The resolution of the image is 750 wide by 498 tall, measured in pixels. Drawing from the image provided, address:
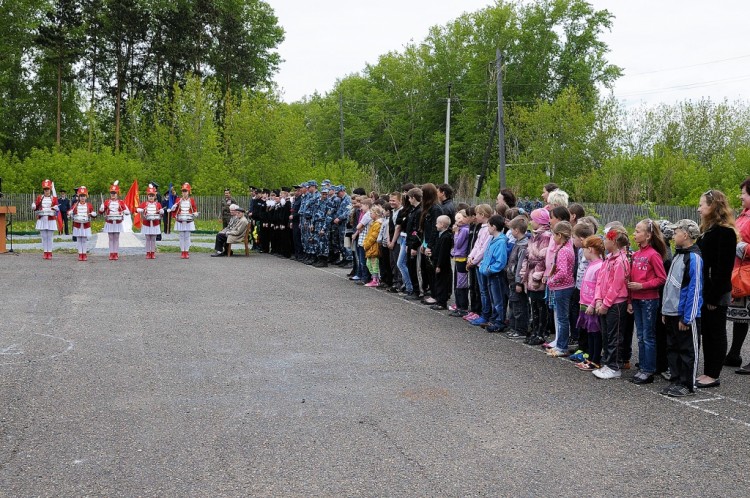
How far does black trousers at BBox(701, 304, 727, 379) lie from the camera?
25.7ft

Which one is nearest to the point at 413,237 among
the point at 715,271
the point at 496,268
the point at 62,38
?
the point at 496,268

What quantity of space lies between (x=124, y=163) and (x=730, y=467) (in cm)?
4931

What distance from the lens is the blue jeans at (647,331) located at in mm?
7965

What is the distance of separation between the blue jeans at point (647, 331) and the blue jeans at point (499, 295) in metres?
2.87

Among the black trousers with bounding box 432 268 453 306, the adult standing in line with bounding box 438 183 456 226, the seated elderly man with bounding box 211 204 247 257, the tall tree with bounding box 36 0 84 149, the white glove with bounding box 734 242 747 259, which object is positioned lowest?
the black trousers with bounding box 432 268 453 306

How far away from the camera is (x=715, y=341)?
7.86 meters

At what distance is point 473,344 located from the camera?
9836mm

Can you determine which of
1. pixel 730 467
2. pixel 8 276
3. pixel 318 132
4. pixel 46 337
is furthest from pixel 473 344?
pixel 318 132

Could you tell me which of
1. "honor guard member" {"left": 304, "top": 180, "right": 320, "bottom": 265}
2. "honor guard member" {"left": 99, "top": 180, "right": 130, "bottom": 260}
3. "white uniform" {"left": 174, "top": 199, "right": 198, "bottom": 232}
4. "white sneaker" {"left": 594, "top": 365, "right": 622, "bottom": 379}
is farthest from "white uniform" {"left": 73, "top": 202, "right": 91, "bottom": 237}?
"white sneaker" {"left": 594, "top": 365, "right": 622, "bottom": 379}

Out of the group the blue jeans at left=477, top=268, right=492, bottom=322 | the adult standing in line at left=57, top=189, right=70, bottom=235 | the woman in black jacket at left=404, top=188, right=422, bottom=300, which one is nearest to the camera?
the blue jeans at left=477, top=268, right=492, bottom=322

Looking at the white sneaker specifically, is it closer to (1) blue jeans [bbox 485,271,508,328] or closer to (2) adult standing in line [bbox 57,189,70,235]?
(1) blue jeans [bbox 485,271,508,328]

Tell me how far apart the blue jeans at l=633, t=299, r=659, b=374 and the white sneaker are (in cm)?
26

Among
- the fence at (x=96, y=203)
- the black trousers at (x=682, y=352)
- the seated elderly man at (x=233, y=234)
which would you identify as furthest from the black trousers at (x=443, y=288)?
the fence at (x=96, y=203)

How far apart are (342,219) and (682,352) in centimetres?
1299
